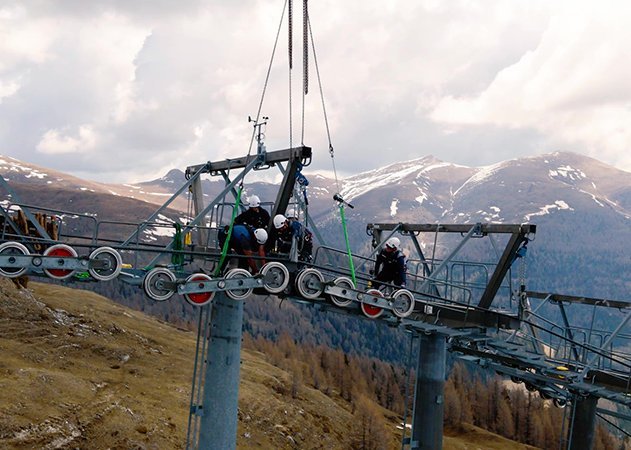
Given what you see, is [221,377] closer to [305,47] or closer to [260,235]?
[260,235]

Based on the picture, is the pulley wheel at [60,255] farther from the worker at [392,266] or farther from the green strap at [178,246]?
the worker at [392,266]

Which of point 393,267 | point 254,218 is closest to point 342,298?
point 254,218

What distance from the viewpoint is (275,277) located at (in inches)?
649

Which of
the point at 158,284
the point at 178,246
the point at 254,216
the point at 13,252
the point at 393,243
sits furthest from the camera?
the point at 393,243

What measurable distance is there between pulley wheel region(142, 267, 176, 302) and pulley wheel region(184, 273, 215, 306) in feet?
1.56

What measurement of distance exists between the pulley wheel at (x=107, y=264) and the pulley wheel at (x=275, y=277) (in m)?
3.98

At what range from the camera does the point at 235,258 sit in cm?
1738

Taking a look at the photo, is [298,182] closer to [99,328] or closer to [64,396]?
[64,396]

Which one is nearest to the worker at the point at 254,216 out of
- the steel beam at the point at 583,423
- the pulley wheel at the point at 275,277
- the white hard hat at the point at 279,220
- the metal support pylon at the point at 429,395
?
the white hard hat at the point at 279,220

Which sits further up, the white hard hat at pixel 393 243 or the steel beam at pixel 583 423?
the white hard hat at pixel 393 243

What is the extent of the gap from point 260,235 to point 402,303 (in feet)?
16.0

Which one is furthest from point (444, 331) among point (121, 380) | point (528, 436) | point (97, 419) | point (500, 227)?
point (528, 436)

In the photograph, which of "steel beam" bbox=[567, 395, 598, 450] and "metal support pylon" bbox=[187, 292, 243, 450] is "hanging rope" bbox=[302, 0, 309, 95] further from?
"steel beam" bbox=[567, 395, 598, 450]

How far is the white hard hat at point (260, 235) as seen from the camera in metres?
17.4
